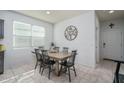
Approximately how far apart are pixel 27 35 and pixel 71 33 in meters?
2.26

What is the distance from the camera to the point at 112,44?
4891 millimetres

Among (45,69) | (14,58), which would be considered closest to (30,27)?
(14,58)

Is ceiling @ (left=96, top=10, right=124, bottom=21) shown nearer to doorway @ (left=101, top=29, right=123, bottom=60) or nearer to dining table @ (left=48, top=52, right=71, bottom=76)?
doorway @ (left=101, top=29, right=123, bottom=60)

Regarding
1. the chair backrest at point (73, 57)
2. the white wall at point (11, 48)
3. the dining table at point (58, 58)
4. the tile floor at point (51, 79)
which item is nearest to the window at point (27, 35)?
the white wall at point (11, 48)

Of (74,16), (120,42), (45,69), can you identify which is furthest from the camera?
(120,42)

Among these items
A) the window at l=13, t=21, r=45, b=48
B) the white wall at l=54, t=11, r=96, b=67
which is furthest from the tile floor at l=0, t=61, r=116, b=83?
the window at l=13, t=21, r=45, b=48

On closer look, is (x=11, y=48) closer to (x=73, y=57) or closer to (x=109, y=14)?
(x=73, y=57)

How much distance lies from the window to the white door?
392 cm

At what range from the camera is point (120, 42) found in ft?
15.1

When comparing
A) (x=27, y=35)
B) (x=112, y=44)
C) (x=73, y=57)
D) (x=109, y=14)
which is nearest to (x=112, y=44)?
(x=112, y=44)

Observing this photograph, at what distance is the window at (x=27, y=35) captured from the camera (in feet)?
11.9

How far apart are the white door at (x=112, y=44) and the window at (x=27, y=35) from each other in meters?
3.92
